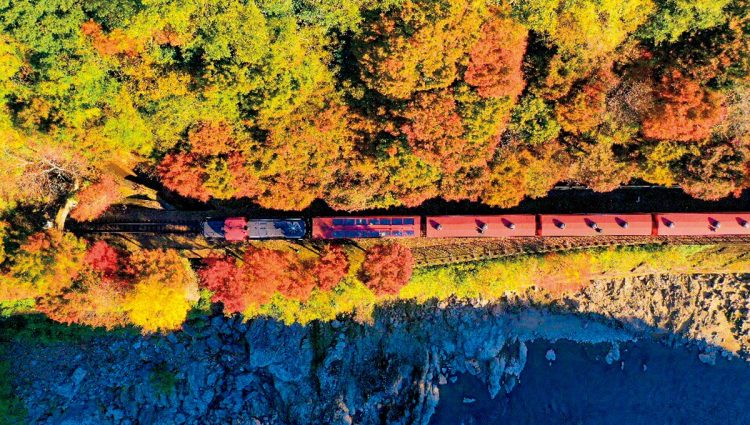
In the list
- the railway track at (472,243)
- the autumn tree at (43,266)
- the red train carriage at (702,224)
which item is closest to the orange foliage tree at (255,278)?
the railway track at (472,243)

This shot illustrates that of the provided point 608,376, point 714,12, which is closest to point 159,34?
point 714,12

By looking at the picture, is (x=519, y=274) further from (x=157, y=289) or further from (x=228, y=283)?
(x=157, y=289)

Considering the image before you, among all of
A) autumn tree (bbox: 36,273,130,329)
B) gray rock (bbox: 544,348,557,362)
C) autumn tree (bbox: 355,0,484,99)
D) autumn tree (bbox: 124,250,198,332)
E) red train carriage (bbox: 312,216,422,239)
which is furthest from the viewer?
gray rock (bbox: 544,348,557,362)

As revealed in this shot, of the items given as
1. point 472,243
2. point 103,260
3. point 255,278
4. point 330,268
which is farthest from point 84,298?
point 472,243

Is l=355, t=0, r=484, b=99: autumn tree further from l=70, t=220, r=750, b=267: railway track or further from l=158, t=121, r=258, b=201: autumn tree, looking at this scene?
l=70, t=220, r=750, b=267: railway track

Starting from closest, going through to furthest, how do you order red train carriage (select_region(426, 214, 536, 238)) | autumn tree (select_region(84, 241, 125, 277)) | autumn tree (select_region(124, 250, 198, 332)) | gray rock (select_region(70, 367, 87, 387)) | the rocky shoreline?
autumn tree (select_region(124, 250, 198, 332)) < autumn tree (select_region(84, 241, 125, 277)) < red train carriage (select_region(426, 214, 536, 238)) < the rocky shoreline < gray rock (select_region(70, 367, 87, 387))

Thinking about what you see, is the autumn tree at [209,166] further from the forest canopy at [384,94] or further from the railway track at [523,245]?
the railway track at [523,245]

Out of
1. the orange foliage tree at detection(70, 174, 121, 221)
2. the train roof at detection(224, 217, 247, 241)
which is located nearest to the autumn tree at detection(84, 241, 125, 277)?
the orange foliage tree at detection(70, 174, 121, 221)
